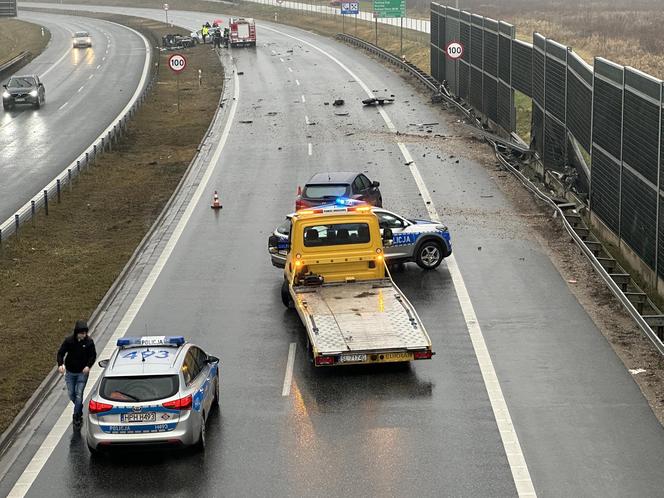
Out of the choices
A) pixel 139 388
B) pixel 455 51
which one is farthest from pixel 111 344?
pixel 455 51

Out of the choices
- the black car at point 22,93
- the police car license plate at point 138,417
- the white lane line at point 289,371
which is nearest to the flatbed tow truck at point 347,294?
the white lane line at point 289,371

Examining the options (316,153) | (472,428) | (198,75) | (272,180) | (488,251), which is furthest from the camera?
(198,75)

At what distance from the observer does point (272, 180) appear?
39.7 metres

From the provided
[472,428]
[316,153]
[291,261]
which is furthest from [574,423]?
[316,153]

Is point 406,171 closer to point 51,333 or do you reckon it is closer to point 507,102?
point 507,102

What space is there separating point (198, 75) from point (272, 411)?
52674mm

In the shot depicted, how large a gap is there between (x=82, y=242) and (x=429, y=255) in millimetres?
10158

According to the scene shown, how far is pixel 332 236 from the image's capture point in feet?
77.5

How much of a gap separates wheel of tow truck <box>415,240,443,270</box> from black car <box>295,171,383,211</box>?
4.09 meters

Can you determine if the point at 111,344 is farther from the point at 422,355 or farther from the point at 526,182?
the point at 526,182

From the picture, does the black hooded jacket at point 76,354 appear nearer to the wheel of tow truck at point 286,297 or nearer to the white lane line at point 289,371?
the white lane line at point 289,371

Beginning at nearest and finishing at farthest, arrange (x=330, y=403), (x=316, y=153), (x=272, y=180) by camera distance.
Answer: (x=330, y=403) < (x=272, y=180) < (x=316, y=153)

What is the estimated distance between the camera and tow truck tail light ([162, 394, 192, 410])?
16.0m

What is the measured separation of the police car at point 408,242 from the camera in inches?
1073
